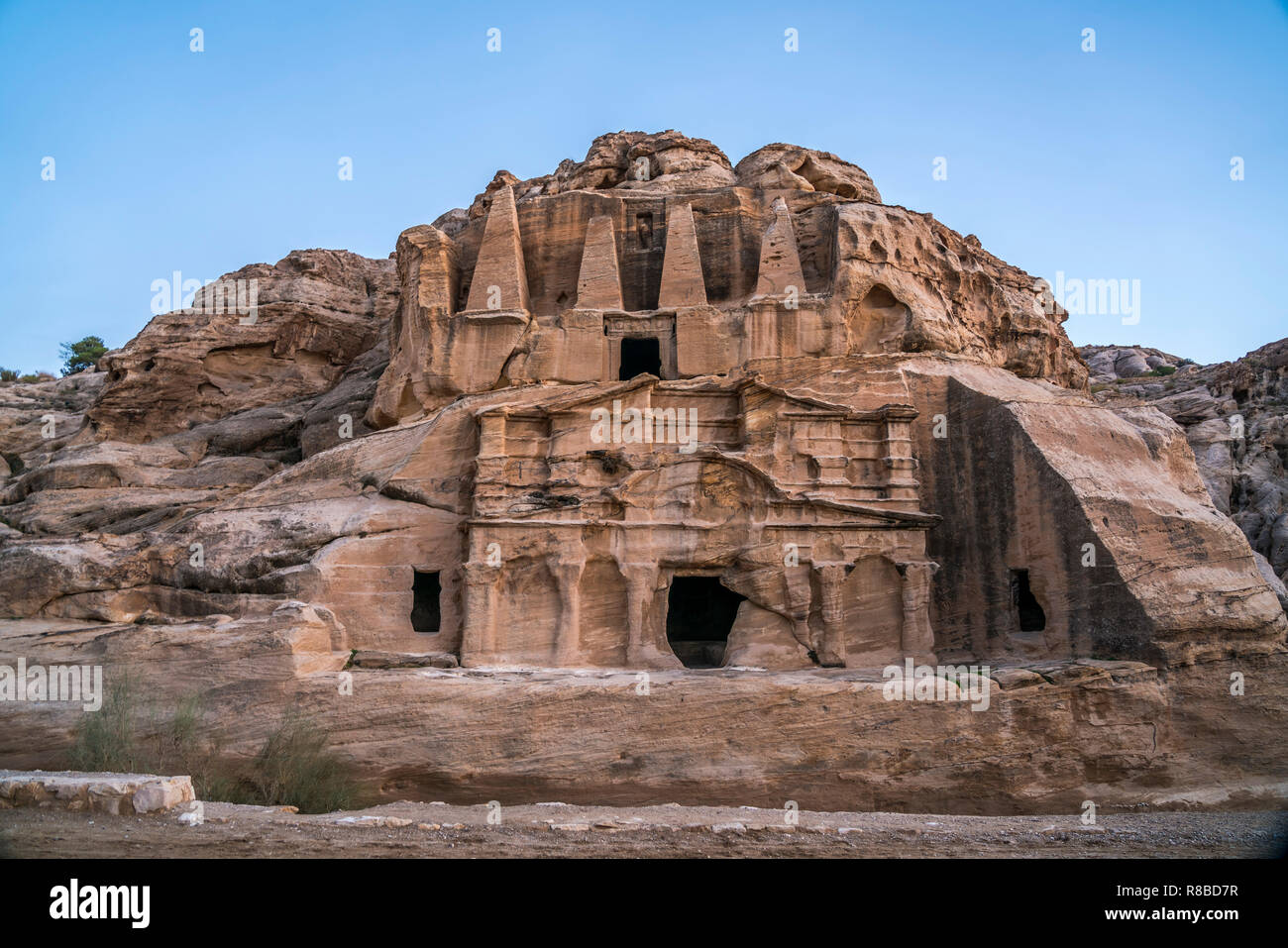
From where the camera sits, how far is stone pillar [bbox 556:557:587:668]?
2153cm

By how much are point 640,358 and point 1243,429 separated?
25.7 meters

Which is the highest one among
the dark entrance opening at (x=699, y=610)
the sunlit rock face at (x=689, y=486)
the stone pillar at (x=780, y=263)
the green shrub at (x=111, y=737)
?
the stone pillar at (x=780, y=263)

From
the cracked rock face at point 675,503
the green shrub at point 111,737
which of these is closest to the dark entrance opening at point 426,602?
the cracked rock face at point 675,503

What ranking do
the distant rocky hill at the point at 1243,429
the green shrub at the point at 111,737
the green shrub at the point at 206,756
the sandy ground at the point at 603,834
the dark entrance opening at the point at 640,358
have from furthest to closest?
1. the distant rocky hill at the point at 1243,429
2. the dark entrance opening at the point at 640,358
3. the green shrub at the point at 206,756
4. the green shrub at the point at 111,737
5. the sandy ground at the point at 603,834

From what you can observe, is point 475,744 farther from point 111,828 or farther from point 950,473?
point 950,473

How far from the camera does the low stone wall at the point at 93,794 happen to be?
12.5 meters

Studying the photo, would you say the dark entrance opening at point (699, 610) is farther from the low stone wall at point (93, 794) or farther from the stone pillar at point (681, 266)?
the low stone wall at point (93, 794)

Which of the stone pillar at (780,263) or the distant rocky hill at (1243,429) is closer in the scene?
the stone pillar at (780,263)

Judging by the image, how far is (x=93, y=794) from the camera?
41.4ft

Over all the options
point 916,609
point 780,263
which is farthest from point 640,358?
point 916,609

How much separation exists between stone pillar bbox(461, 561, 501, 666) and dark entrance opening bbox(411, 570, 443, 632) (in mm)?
2204

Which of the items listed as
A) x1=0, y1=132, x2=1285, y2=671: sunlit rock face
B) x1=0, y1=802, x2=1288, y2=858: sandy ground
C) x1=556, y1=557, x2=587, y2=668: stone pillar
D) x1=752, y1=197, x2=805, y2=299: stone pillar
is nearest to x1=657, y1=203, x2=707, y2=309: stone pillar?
x1=0, y1=132, x2=1285, y2=671: sunlit rock face

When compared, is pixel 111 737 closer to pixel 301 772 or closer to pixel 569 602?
pixel 301 772

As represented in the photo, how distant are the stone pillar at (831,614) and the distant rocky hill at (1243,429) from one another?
11270mm
